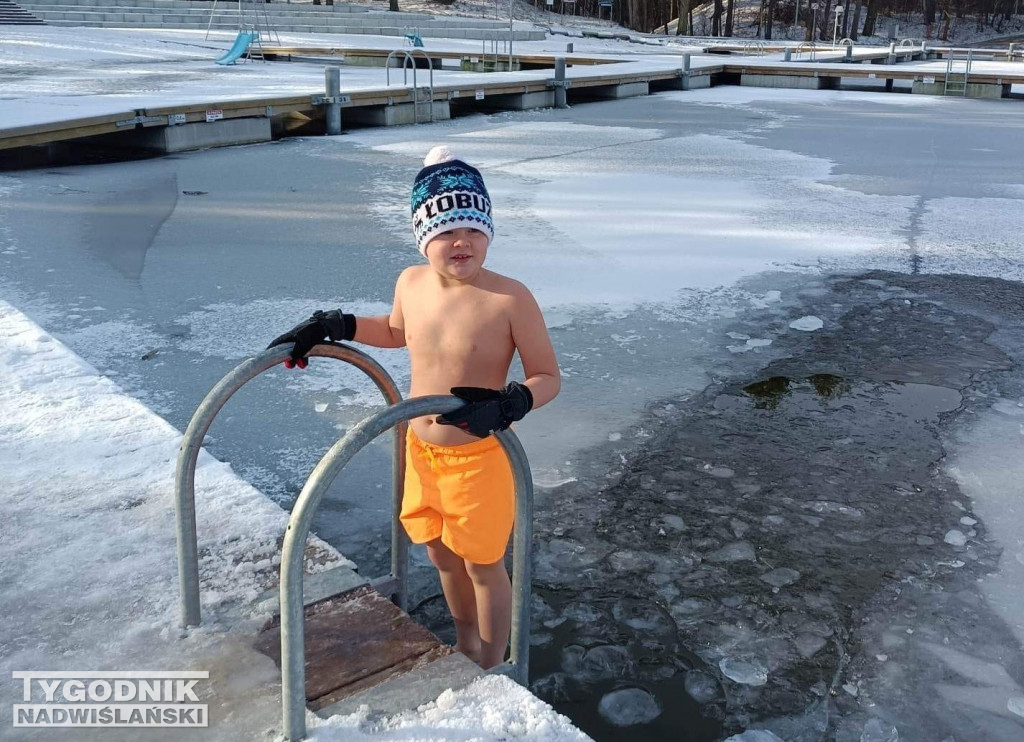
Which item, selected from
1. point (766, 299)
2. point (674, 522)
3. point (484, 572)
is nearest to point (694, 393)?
point (674, 522)

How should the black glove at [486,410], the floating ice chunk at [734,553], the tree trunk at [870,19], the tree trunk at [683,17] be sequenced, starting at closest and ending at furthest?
the black glove at [486,410] → the floating ice chunk at [734,553] → the tree trunk at [683,17] → the tree trunk at [870,19]

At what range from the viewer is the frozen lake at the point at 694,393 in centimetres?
264

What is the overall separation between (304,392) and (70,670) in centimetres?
231

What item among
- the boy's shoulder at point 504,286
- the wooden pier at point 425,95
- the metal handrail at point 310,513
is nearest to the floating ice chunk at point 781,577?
the metal handrail at point 310,513

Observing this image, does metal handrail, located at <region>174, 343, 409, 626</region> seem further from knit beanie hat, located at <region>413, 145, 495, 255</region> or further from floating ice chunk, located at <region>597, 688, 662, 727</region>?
floating ice chunk, located at <region>597, 688, 662, 727</region>

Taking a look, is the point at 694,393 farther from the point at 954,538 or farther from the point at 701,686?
the point at 701,686

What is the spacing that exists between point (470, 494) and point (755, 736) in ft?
2.97

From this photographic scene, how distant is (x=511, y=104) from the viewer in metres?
17.6

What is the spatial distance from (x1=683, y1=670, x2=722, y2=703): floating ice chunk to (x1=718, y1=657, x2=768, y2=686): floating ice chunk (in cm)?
5

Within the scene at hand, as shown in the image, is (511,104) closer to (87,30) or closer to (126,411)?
(126,411)

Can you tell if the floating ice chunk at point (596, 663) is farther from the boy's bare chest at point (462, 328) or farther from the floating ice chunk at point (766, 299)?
the floating ice chunk at point (766, 299)

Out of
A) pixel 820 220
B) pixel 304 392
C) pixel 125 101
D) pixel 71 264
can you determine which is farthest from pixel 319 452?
pixel 125 101

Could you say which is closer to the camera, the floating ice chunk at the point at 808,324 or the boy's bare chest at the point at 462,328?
the boy's bare chest at the point at 462,328

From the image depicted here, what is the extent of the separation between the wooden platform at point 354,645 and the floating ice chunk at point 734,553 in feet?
3.89
